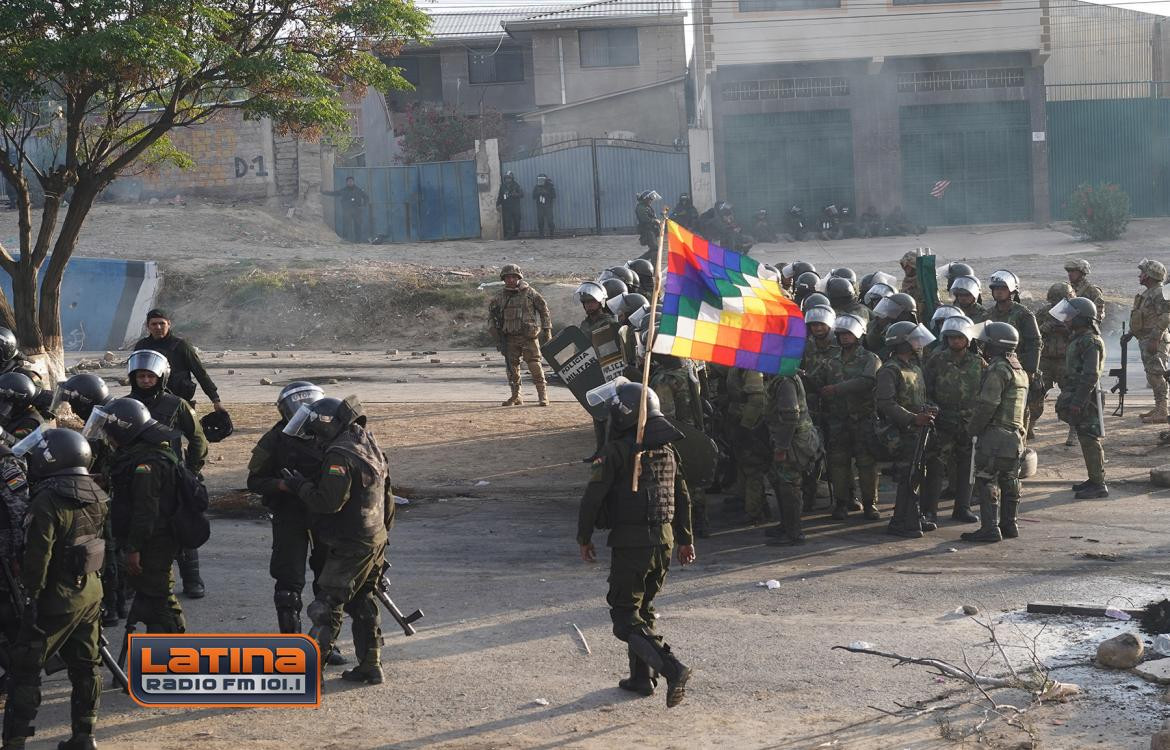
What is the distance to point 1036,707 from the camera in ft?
21.7

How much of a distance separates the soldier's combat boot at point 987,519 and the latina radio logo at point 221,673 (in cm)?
528

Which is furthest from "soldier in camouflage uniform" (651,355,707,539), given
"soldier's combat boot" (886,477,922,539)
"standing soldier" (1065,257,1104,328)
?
"standing soldier" (1065,257,1104,328)

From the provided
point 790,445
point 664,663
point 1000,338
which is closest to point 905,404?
point 1000,338

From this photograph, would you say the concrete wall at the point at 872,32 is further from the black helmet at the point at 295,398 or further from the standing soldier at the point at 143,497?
the standing soldier at the point at 143,497

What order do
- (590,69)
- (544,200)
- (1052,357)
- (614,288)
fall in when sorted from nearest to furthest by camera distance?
(1052,357) < (614,288) < (544,200) < (590,69)

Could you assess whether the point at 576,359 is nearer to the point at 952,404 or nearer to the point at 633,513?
the point at 952,404

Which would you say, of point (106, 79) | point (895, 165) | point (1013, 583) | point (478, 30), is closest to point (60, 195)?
point (106, 79)

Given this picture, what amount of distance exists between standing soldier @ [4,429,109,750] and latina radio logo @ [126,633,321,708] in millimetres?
387

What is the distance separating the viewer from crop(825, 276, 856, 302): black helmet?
41.1ft

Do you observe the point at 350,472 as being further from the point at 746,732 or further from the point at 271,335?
the point at 271,335

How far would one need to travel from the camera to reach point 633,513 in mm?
6855

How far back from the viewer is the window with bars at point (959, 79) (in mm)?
35031

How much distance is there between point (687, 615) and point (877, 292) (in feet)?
18.6

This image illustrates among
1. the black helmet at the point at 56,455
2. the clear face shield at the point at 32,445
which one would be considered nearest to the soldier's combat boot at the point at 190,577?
the clear face shield at the point at 32,445
